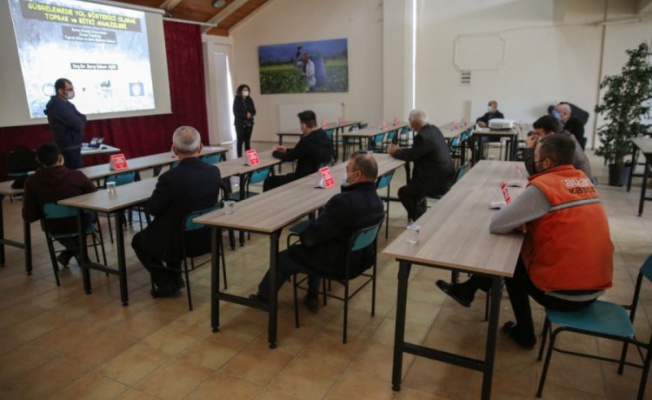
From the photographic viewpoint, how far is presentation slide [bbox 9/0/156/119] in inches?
254

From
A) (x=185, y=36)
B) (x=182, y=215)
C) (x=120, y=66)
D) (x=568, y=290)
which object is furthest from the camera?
(x=185, y=36)

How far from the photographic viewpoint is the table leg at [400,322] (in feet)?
6.64

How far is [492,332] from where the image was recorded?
1906 millimetres

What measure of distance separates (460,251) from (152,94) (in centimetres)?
769

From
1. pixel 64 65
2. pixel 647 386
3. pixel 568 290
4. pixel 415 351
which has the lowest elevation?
pixel 647 386

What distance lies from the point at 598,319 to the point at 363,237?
1.12 metres

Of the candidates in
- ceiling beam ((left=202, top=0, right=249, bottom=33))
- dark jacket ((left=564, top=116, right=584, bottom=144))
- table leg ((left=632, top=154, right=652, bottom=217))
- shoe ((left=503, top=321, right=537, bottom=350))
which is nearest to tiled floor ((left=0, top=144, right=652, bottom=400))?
shoe ((left=503, top=321, right=537, bottom=350))

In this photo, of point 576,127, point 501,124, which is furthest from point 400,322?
point 501,124

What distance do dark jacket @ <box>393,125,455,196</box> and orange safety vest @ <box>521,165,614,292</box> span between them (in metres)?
2.11

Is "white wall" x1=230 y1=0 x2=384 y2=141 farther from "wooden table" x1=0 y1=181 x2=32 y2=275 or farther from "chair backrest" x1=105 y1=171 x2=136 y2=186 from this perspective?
"wooden table" x1=0 y1=181 x2=32 y2=275

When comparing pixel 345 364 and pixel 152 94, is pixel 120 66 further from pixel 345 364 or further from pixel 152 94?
pixel 345 364

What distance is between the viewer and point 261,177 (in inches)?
165

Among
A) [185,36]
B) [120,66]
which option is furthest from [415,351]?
[185,36]

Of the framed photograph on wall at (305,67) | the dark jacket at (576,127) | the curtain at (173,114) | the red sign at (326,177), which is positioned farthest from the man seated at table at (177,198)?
the framed photograph on wall at (305,67)
